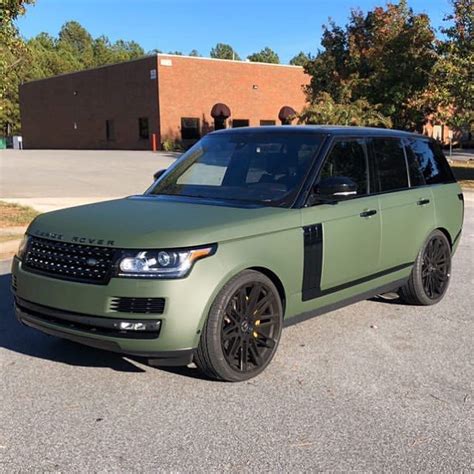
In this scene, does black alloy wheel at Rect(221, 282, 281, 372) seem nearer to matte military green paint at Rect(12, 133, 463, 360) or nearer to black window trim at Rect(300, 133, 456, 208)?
matte military green paint at Rect(12, 133, 463, 360)

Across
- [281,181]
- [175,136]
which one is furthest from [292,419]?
[175,136]

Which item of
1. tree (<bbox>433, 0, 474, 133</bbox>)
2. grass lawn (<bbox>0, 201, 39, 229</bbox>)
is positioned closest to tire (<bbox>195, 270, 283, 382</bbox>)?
grass lawn (<bbox>0, 201, 39, 229</bbox>)

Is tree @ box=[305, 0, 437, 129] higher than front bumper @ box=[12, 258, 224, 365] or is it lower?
higher

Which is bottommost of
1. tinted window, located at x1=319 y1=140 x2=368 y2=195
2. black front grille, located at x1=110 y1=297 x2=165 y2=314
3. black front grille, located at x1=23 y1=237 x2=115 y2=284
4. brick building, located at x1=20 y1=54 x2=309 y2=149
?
black front grille, located at x1=110 y1=297 x2=165 y2=314

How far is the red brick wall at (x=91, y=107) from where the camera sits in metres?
42.8

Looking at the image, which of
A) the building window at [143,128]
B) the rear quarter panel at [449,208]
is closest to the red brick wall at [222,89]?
the building window at [143,128]

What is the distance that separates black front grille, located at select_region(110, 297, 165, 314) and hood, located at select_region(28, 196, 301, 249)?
0.33 metres

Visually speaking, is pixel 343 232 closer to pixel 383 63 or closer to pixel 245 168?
pixel 245 168

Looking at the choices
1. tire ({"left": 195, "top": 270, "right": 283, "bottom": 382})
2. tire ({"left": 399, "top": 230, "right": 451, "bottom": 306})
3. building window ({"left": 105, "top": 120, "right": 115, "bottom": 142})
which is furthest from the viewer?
building window ({"left": 105, "top": 120, "right": 115, "bottom": 142})

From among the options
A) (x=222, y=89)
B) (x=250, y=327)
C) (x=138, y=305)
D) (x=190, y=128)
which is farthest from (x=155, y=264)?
(x=222, y=89)

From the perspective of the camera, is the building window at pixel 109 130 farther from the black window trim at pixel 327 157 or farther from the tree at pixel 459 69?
the black window trim at pixel 327 157

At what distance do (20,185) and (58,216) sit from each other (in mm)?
16704

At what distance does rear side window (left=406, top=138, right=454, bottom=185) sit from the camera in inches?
242

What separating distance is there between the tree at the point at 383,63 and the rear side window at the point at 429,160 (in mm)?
18076
